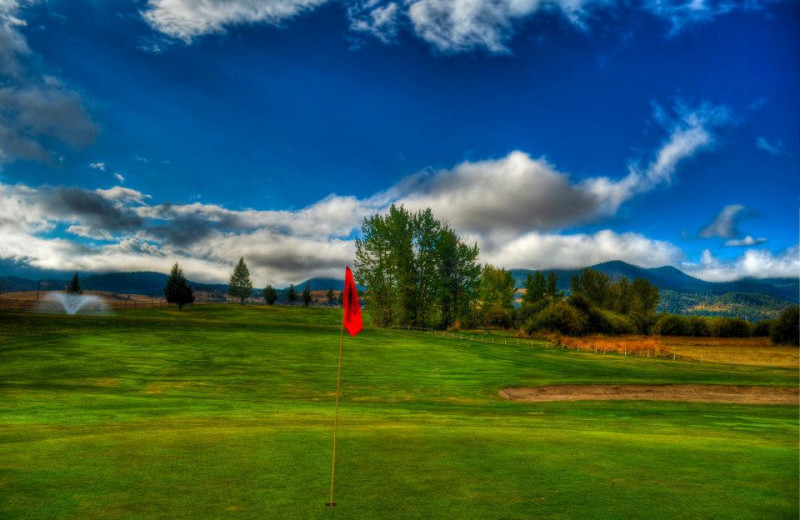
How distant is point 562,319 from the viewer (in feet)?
284

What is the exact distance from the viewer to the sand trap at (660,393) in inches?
1342

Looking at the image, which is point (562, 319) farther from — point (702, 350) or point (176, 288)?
point (176, 288)

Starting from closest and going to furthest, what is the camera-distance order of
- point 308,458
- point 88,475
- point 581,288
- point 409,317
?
point 88,475 < point 308,458 < point 409,317 < point 581,288

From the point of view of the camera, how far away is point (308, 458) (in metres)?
9.49

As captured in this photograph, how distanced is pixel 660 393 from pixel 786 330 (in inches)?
3190

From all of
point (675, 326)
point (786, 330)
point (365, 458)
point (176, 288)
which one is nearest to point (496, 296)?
point (675, 326)

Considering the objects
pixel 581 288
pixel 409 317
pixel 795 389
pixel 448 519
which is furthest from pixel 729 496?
pixel 581 288

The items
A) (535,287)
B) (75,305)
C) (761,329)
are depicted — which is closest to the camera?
(761,329)

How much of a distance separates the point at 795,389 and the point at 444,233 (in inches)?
2291

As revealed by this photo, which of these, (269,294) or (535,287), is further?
(269,294)

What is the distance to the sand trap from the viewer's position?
34094 mm

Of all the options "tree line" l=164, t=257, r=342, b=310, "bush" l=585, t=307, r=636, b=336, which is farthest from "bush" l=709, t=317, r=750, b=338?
"tree line" l=164, t=257, r=342, b=310

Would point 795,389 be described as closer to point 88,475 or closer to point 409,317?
point 88,475

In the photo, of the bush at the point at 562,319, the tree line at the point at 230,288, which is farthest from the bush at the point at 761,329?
the tree line at the point at 230,288
